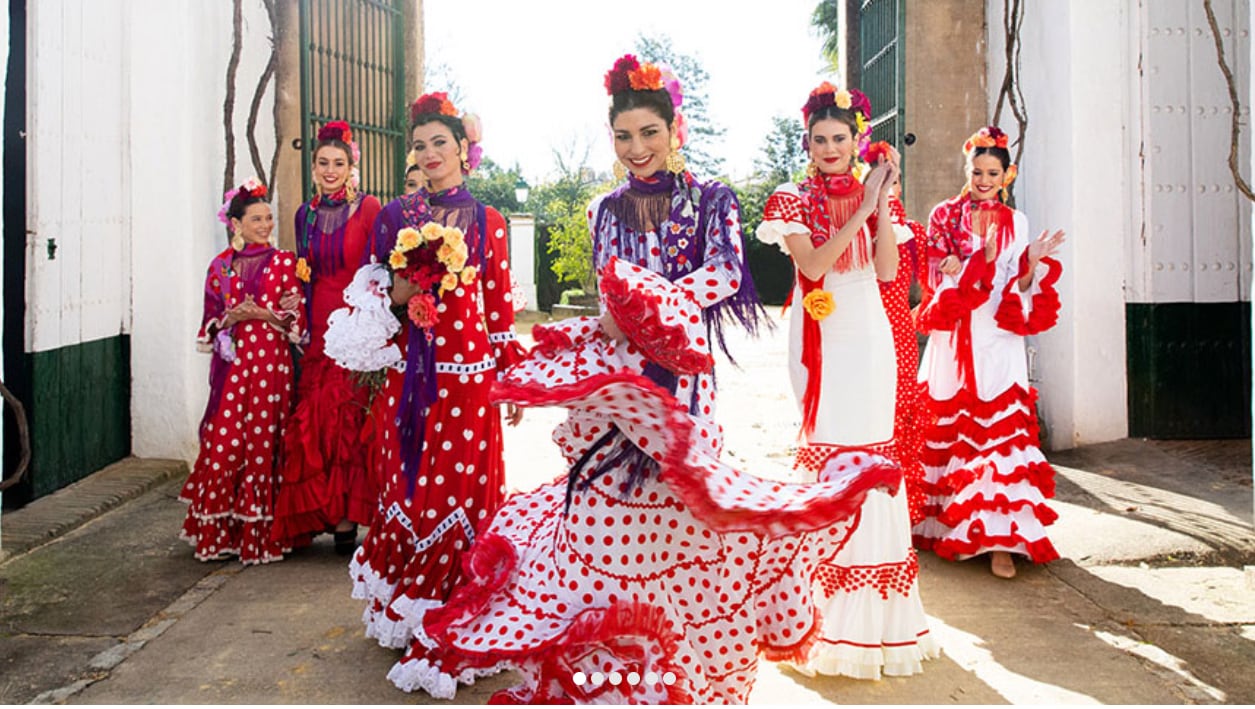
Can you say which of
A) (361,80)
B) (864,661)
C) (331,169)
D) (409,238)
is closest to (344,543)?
(331,169)

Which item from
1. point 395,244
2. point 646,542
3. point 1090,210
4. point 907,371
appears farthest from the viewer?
point 1090,210

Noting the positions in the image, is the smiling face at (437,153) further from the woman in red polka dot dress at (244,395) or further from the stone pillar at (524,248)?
the stone pillar at (524,248)

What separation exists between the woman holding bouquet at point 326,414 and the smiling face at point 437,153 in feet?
3.54

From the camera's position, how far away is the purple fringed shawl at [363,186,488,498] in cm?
411

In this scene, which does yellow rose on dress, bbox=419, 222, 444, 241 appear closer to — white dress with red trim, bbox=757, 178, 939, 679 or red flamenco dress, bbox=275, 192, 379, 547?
white dress with red trim, bbox=757, 178, 939, 679

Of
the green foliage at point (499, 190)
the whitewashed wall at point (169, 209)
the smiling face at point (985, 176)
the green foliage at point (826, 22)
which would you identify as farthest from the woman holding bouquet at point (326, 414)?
the green foliage at point (499, 190)

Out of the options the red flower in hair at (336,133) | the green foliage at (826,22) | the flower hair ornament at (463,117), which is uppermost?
the green foliage at (826,22)

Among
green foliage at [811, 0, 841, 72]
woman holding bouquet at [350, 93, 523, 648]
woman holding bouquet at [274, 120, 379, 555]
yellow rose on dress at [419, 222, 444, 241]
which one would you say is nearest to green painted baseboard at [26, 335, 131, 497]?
woman holding bouquet at [274, 120, 379, 555]

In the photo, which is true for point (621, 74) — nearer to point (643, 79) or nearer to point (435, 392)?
point (643, 79)

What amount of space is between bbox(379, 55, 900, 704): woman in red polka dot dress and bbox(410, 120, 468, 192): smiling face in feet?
4.00

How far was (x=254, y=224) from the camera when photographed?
5.59m

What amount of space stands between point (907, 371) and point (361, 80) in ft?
18.0

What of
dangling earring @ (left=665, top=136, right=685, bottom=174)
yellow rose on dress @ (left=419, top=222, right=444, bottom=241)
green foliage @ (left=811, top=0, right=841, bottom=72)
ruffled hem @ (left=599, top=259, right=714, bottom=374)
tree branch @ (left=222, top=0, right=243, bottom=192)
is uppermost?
green foliage @ (left=811, top=0, right=841, bottom=72)

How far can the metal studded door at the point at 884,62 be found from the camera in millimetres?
8461
